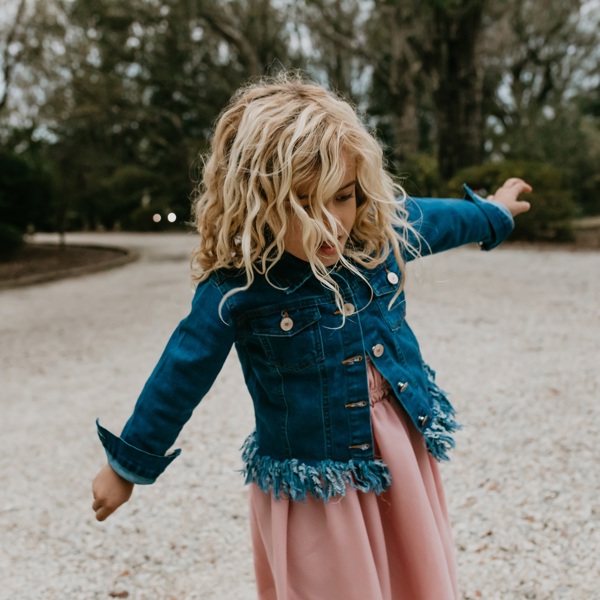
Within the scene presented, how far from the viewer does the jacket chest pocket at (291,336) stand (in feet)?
4.51

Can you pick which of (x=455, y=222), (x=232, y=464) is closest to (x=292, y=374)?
(x=455, y=222)

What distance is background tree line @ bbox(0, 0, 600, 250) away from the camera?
11867 millimetres

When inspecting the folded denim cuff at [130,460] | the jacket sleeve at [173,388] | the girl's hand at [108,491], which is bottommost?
the girl's hand at [108,491]

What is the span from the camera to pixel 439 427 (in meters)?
1.54

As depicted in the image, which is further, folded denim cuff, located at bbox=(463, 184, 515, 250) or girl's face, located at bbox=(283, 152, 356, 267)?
folded denim cuff, located at bbox=(463, 184, 515, 250)

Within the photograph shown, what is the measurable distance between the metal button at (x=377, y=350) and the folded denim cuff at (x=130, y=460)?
0.49m

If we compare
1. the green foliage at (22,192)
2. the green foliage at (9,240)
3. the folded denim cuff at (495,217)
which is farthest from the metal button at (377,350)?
the green foliage at (22,192)

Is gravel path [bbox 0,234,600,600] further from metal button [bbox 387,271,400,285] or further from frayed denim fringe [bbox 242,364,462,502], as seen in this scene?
frayed denim fringe [bbox 242,364,462,502]

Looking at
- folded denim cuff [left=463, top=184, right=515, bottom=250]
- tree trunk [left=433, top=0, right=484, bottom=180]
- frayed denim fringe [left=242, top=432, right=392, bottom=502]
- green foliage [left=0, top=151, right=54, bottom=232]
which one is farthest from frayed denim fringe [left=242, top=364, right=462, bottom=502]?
green foliage [left=0, top=151, right=54, bottom=232]

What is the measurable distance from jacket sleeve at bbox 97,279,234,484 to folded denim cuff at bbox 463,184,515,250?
29.1 inches

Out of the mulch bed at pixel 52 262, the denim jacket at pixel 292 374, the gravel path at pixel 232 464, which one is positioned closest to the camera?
the denim jacket at pixel 292 374

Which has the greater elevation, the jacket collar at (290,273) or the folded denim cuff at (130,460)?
the jacket collar at (290,273)

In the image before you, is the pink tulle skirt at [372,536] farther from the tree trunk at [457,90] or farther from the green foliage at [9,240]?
the green foliage at [9,240]

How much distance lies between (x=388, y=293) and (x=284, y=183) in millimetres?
380
